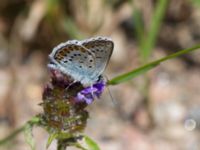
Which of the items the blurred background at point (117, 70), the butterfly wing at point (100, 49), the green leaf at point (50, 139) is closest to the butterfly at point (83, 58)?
the butterfly wing at point (100, 49)

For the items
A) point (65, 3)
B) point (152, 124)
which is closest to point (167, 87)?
point (152, 124)

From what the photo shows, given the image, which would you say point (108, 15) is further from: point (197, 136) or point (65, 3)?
point (197, 136)

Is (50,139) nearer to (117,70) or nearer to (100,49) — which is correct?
(100,49)

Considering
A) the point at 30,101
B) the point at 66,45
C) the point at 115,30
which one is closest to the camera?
the point at 66,45

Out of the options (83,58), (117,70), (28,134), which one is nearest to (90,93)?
(83,58)

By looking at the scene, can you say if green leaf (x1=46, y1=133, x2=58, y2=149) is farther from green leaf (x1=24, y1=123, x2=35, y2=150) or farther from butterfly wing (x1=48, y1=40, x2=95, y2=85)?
butterfly wing (x1=48, y1=40, x2=95, y2=85)

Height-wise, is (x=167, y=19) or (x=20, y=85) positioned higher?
(x=167, y=19)

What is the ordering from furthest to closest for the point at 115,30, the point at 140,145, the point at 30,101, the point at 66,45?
the point at 115,30
the point at 30,101
the point at 140,145
the point at 66,45
